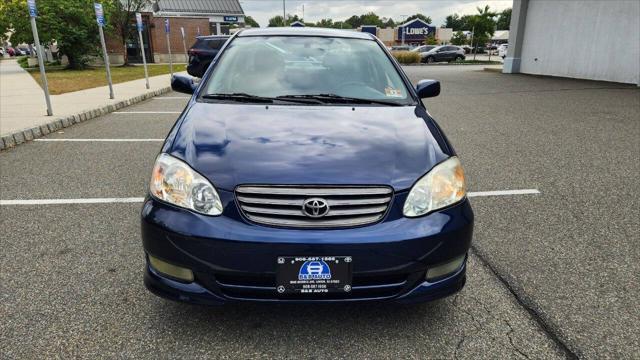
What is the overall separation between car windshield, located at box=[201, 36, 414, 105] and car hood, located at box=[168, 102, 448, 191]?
292 millimetres

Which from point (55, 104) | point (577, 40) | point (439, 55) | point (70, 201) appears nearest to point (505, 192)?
point (70, 201)

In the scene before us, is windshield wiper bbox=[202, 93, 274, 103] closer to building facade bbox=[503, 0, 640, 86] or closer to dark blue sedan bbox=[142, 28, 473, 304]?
dark blue sedan bbox=[142, 28, 473, 304]

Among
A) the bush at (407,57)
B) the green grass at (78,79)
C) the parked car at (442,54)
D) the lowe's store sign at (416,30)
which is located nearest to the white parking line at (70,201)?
the green grass at (78,79)

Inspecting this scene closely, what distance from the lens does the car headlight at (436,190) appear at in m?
2.12

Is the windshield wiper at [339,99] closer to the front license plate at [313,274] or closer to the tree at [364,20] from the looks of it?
the front license plate at [313,274]

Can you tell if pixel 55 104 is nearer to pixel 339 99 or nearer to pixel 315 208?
pixel 339 99

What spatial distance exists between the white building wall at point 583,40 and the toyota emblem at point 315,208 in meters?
16.2

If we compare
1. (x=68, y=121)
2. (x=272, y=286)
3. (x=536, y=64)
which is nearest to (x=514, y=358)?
(x=272, y=286)

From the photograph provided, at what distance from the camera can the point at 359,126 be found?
2574mm

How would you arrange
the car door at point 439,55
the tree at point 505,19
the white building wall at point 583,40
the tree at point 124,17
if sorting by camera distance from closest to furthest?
the white building wall at point 583,40, the tree at point 124,17, the car door at point 439,55, the tree at point 505,19

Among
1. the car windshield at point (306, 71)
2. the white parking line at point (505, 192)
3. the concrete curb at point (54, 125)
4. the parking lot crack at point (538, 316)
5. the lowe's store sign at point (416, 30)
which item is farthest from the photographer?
the lowe's store sign at point (416, 30)

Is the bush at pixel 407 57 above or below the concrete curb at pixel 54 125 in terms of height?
below

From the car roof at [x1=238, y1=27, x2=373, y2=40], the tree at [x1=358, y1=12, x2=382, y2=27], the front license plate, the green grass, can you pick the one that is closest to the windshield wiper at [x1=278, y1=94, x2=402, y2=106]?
the car roof at [x1=238, y1=27, x2=373, y2=40]

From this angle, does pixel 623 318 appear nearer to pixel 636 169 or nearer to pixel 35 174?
pixel 636 169
